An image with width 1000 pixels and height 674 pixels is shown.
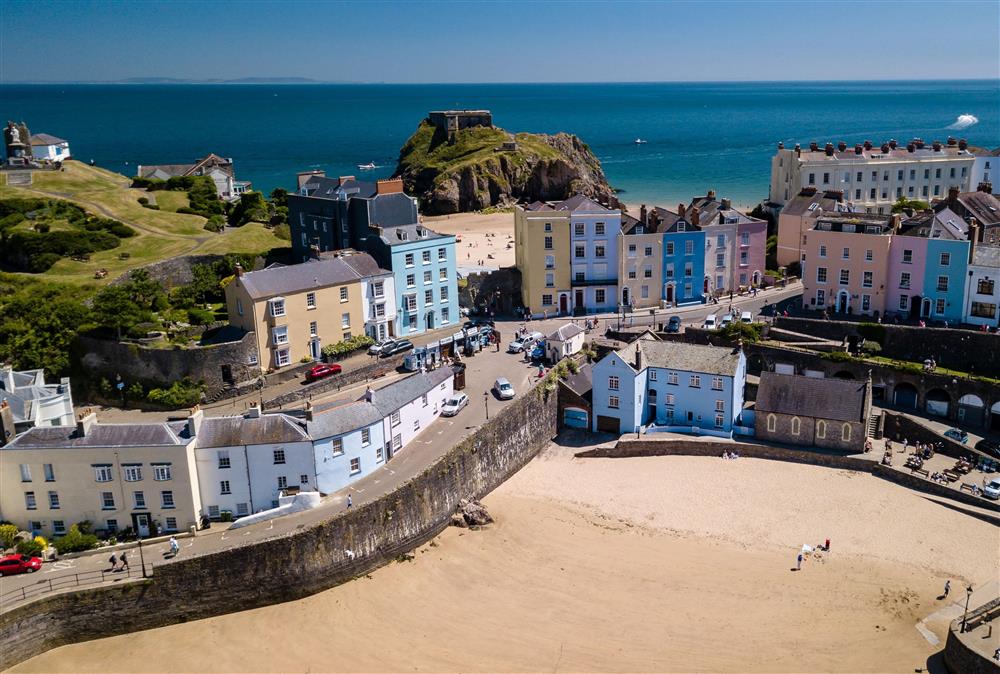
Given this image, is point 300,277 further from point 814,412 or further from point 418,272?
point 814,412

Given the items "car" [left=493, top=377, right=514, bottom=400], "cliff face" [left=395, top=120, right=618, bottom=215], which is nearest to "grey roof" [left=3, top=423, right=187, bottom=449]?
"car" [left=493, top=377, right=514, bottom=400]

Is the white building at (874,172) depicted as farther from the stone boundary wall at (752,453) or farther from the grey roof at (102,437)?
the grey roof at (102,437)

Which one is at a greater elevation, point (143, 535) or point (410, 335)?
point (410, 335)

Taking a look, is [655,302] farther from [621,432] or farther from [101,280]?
[101,280]

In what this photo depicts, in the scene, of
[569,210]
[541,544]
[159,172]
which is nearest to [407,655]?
[541,544]

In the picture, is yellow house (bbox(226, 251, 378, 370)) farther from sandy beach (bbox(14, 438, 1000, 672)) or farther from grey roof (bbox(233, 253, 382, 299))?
sandy beach (bbox(14, 438, 1000, 672))

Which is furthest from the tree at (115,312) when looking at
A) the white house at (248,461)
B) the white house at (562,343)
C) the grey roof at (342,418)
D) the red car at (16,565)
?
the white house at (562,343)
